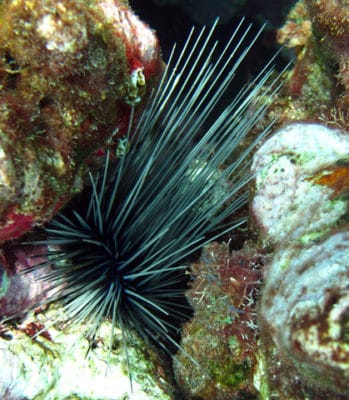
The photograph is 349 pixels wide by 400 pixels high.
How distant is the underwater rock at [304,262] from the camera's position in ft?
→ 4.66

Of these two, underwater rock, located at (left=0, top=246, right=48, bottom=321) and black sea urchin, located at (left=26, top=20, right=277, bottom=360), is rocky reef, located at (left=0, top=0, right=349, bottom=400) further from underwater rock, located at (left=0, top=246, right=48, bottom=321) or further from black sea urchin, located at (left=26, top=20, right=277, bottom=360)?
black sea urchin, located at (left=26, top=20, right=277, bottom=360)

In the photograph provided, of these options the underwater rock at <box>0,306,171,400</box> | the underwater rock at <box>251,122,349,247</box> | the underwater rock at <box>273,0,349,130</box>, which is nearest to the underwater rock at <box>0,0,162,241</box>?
the underwater rock at <box>0,306,171,400</box>

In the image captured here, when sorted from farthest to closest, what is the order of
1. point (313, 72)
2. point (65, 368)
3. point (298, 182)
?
1. point (313, 72)
2. point (65, 368)
3. point (298, 182)

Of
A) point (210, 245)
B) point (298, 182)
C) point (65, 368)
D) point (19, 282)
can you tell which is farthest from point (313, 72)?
point (65, 368)

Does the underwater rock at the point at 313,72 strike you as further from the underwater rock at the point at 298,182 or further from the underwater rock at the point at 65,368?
the underwater rock at the point at 65,368

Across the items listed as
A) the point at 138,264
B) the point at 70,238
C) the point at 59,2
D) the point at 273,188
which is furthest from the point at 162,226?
the point at 59,2

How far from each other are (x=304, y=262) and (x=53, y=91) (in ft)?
4.98

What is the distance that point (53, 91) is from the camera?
6.24 ft

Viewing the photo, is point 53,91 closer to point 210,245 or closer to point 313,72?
point 210,245

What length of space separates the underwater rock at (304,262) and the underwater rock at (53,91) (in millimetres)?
1131

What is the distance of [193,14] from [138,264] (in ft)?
9.14

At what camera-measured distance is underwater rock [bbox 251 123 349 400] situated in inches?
55.9

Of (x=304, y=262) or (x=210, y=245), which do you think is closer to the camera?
(x=304, y=262)

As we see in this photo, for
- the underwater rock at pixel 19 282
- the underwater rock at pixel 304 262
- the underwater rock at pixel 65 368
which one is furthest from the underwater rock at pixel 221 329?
the underwater rock at pixel 19 282
